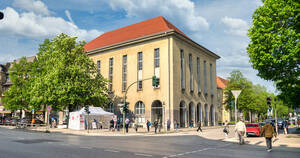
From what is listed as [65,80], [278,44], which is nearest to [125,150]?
[278,44]

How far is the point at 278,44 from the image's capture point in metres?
20.2

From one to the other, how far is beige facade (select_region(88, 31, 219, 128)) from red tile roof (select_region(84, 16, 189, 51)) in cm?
180

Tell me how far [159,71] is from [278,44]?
2044 centimetres

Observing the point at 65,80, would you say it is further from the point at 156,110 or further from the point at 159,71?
the point at 156,110

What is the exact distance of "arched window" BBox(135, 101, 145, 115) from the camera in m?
39.7

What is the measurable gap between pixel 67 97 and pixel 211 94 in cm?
2897

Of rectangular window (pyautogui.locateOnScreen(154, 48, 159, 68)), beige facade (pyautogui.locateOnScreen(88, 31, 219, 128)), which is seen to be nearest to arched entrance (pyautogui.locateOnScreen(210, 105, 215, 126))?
beige facade (pyautogui.locateOnScreen(88, 31, 219, 128))

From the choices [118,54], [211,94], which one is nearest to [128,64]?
[118,54]

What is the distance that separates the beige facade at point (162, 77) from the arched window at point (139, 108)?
0.53 ft

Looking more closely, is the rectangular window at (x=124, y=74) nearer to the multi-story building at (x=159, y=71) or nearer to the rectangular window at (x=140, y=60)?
the multi-story building at (x=159, y=71)

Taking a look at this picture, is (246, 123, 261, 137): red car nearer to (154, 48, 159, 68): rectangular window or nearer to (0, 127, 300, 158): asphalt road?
(0, 127, 300, 158): asphalt road

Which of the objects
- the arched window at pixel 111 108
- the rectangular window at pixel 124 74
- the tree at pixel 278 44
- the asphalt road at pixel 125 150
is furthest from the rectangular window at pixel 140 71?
the asphalt road at pixel 125 150

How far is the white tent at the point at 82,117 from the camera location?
32875 mm

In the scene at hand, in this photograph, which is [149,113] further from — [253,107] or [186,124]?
[253,107]
